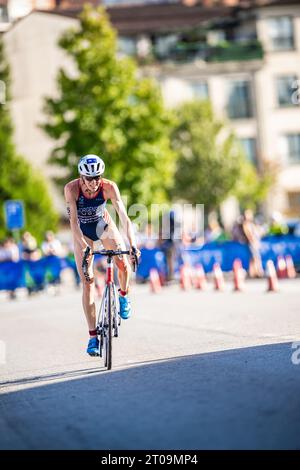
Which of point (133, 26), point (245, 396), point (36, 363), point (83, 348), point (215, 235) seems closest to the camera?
point (245, 396)

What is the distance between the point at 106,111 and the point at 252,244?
58.5 feet

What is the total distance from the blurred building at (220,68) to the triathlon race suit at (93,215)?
158 ft

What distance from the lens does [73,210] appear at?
30.3 ft

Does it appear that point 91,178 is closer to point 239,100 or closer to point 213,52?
point 213,52

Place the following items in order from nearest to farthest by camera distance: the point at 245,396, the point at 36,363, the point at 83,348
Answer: the point at 245,396, the point at 36,363, the point at 83,348

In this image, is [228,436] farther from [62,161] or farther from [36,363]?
[62,161]

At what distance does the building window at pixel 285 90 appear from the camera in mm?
60406

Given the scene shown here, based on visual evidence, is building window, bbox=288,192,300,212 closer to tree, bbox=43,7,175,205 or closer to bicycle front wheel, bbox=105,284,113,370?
tree, bbox=43,7,175,205

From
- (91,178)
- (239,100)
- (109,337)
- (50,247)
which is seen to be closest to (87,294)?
(109,337)

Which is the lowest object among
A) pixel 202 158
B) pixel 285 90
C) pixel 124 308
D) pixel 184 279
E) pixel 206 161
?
pixel 184 279

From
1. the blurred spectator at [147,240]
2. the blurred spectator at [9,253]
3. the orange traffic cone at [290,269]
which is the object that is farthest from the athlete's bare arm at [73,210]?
the blurred spectator at [147,240]

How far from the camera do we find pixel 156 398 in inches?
273
